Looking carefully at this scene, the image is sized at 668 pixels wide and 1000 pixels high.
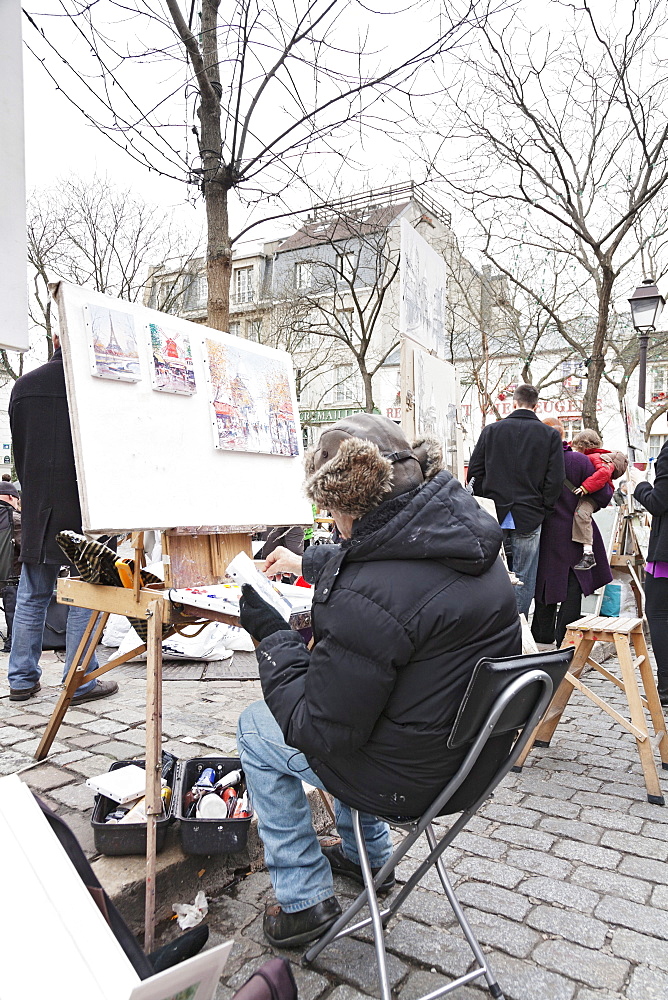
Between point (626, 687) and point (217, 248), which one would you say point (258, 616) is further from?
point (217, 248)

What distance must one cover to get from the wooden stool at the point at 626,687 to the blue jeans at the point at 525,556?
131 centimetres

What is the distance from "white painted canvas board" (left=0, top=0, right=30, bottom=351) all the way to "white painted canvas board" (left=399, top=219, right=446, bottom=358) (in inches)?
104

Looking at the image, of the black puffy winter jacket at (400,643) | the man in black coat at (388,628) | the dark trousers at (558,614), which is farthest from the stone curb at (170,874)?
the dark trousers at (558,614)

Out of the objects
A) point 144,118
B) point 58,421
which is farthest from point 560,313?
point 58,421

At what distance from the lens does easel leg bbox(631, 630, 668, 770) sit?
11.2 ft

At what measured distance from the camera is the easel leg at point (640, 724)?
3143 mm

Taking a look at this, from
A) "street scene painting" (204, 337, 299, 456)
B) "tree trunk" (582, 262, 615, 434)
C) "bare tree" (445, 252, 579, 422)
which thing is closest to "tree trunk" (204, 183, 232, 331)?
"street scene painting" (204, 337, 299, 456)

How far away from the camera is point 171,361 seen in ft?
8.17

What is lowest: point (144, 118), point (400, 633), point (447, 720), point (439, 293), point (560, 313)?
point (447, 720)

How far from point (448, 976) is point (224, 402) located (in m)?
1.96

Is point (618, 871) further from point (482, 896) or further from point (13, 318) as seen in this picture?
point (13, 318)

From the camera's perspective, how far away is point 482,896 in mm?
2311

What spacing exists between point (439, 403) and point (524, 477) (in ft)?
2.63

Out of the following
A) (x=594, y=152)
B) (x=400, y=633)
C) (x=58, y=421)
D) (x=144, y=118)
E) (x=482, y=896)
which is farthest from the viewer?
(x=594, y=152)
